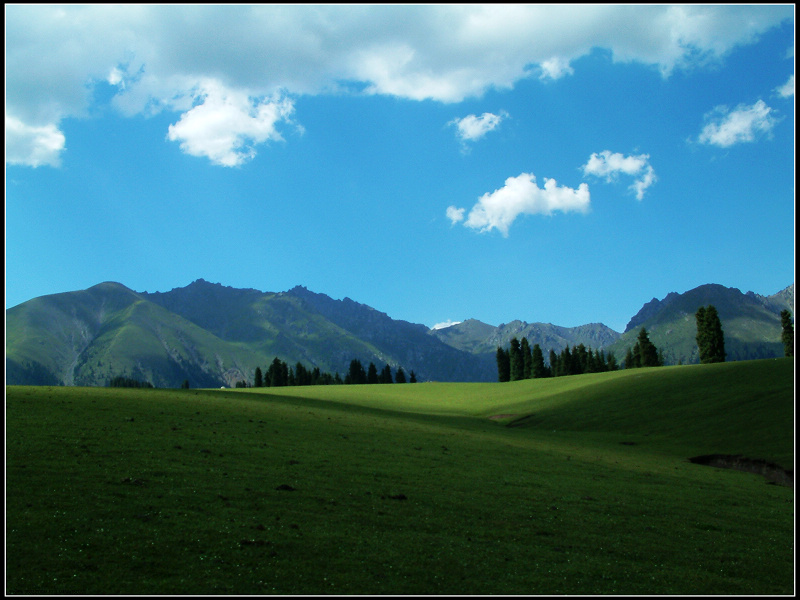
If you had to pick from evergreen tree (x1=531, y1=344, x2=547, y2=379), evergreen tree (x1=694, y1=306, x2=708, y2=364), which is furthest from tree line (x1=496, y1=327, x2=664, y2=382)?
evergreen tree (x1=694, y1=306, x2=708, y2=364)

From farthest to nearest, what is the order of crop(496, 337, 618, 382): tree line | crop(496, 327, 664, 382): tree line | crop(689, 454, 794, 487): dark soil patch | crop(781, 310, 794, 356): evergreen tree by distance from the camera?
crop(496, 337, 618, 382): tree line → crop(496, 327, 664, 382): tree line → crop(781, 310, 794, 356): evergreen tree → crop(689, 454, 794, 487): dark soil patch

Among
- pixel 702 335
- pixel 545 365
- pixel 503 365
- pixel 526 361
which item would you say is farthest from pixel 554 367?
pixel 702 335

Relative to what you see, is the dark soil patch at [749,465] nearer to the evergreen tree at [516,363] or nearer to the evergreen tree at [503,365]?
the evergreen tree at [516,363]

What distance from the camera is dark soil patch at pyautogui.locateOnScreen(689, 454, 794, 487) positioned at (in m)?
37.3

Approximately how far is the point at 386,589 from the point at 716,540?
45.7 ft

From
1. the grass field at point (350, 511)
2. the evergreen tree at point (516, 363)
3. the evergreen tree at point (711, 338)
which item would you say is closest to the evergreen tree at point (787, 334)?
the evergreen tree at point (711, 338)

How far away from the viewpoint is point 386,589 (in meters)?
13.4

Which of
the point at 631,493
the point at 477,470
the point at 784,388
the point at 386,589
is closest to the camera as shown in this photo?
the point at 386,589

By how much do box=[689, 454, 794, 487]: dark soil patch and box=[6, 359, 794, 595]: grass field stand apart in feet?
2.80

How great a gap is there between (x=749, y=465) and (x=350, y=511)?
117 ft

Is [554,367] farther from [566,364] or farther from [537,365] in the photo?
[537,365]

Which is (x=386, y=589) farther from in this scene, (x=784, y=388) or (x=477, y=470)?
(x=784, y=388)

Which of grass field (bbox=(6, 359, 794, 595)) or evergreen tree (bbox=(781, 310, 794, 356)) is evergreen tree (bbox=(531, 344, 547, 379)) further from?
grass field (bbox=(6, 359, 794, 595))

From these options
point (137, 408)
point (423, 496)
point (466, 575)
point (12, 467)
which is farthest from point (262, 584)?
point (137, 408)
